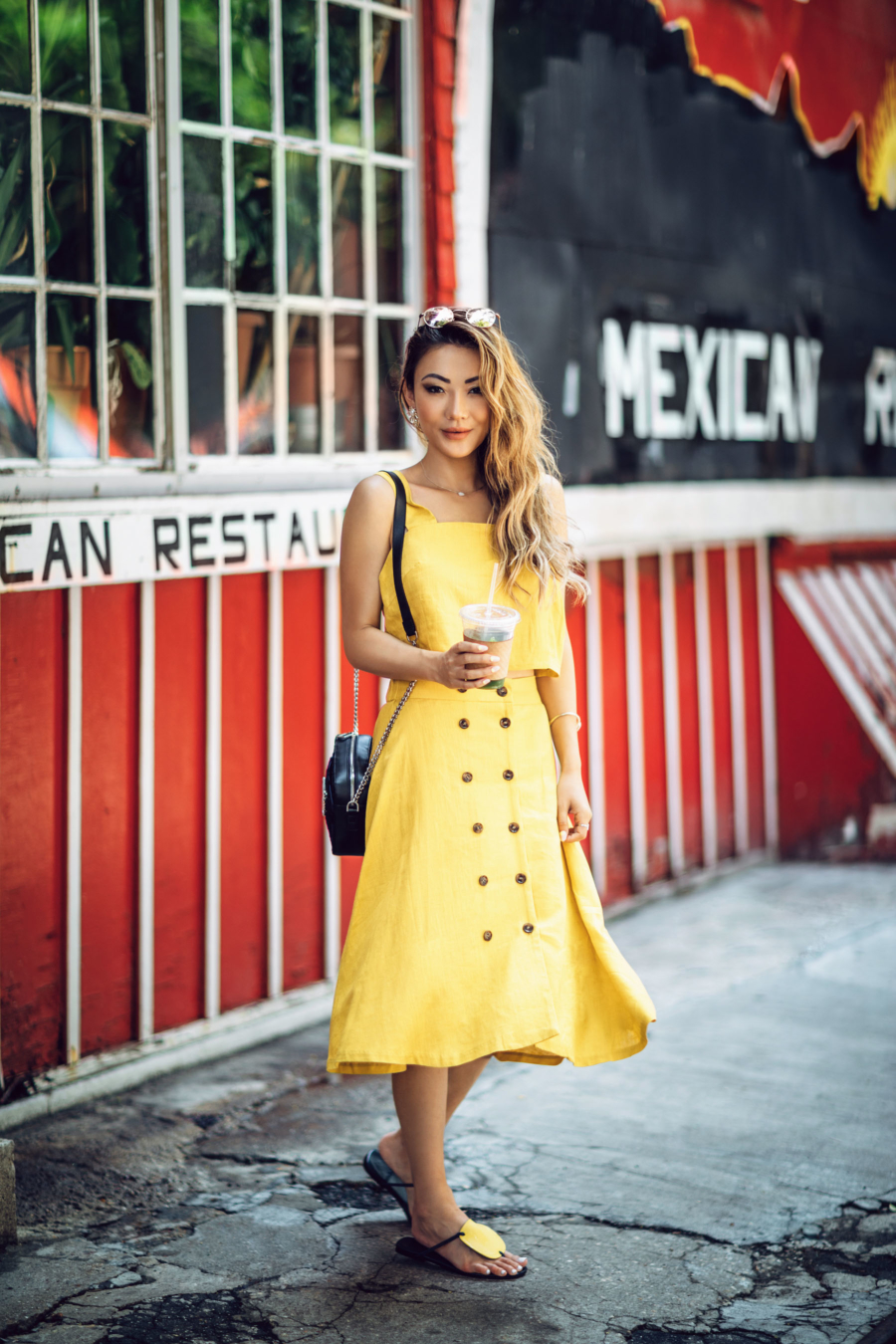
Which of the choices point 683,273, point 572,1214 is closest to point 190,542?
point 572,1214

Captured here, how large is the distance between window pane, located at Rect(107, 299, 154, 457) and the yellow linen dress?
1698mm

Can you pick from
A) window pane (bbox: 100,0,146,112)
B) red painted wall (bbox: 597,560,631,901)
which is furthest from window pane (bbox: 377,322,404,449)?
red painted wall (bbox: 597,560,631,901)

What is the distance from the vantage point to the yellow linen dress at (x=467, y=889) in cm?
311

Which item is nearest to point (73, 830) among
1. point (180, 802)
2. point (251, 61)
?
point (180, 802)

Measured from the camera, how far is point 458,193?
221 inches

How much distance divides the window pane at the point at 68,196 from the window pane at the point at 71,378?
0.33 ft

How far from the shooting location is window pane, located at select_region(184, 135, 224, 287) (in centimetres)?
474

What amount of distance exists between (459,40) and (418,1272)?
4359 mm

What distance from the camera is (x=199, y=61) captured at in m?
4.71

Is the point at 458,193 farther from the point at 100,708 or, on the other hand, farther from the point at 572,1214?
the point at 572,1214

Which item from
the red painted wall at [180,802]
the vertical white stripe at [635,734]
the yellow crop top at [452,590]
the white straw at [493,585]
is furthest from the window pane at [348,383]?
the white straw at [493,585]

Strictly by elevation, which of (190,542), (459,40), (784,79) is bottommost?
(190,542)

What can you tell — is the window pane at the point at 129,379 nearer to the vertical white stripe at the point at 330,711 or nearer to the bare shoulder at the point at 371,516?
the vertical white stripe at the point at 330,711

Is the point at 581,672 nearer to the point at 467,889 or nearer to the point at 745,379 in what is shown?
the point at 745,379
